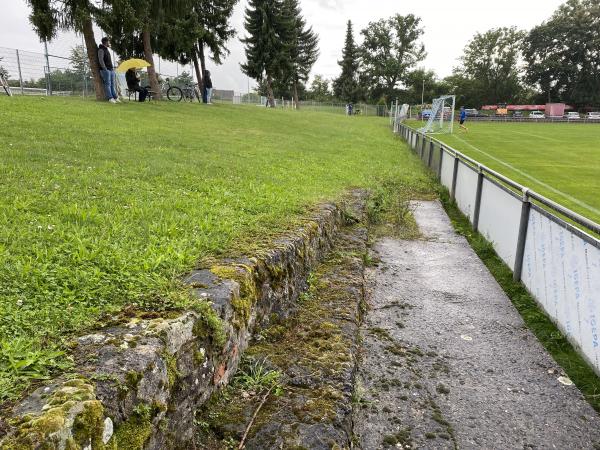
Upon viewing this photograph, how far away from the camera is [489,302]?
4980 mm

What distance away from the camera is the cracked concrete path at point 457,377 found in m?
2.96

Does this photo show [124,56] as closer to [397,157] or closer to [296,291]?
[397,157]

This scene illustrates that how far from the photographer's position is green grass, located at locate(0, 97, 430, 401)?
2424 millimetres

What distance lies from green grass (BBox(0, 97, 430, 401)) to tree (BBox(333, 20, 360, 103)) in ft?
243

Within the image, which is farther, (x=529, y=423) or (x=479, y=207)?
(x=479, y=207)

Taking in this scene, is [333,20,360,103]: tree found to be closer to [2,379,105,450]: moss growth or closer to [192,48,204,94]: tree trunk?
[192,48,204,94]: tree trunk

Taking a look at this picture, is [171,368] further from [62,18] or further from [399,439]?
[62,18]

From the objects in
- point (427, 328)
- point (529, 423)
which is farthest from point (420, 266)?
point (529, 423)

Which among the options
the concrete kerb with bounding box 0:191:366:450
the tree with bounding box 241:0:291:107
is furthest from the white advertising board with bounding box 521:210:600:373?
the tree with bounding box 241:0:291:107

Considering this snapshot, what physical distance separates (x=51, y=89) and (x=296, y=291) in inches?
947

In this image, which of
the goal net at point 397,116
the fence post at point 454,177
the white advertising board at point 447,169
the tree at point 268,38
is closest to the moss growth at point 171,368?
the fence post at point 454,177

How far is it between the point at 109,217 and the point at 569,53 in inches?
3821

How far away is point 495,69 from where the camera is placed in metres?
89.9

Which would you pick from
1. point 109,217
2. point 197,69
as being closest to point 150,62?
point 197,69
